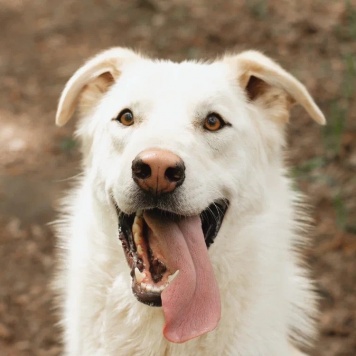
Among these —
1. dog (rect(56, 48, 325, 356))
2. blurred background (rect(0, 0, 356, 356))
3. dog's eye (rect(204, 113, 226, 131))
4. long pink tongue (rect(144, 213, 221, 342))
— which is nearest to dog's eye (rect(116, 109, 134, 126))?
dog (rect(56, 48, 325, 356))

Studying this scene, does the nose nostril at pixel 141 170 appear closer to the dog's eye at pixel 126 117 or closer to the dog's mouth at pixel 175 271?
the dog's mouth at pixel 175 271

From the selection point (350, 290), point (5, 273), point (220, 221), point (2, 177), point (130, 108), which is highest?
point (130, 108)

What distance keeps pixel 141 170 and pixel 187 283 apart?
52 cm

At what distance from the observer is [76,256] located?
320 centimetres

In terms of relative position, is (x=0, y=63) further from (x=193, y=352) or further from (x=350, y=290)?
(x=193, y=352)

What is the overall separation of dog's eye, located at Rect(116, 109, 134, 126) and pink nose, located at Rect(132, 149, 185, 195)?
481 millimetres

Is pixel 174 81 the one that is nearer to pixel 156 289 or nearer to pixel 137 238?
pixel 137 238

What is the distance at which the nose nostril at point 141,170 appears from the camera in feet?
Result: 8.14

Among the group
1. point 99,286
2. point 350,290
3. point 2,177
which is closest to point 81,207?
point 99,286

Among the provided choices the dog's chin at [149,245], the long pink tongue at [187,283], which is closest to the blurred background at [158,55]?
the dog's chin at [149,245]

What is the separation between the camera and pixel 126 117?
2992mm

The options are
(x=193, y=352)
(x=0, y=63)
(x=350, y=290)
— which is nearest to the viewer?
(x=193, y=352)

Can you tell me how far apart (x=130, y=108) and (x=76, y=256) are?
0.79 m

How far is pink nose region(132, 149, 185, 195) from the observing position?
2.46m
